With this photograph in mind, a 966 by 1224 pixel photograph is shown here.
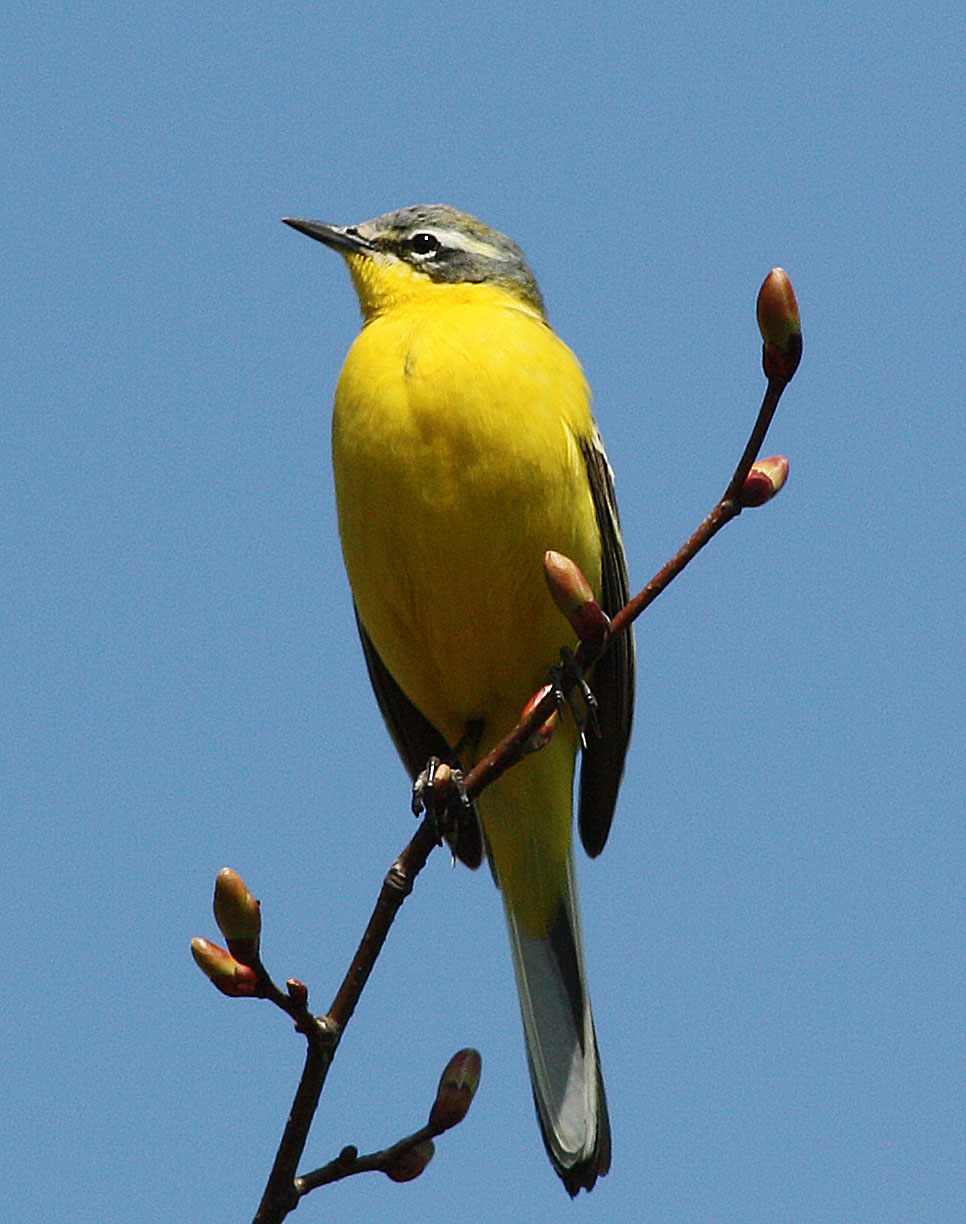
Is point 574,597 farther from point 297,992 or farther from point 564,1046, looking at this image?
point 564,1046

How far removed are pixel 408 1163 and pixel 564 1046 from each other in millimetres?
1945

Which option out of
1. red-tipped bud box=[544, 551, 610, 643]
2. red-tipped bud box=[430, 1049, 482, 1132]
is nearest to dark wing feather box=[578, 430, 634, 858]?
red-tipped bud box=[544, 551, 610, 643]

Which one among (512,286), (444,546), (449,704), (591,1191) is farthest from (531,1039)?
(512,286)

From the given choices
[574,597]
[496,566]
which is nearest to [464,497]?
[496,566]

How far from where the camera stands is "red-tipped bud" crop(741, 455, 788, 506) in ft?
10.3

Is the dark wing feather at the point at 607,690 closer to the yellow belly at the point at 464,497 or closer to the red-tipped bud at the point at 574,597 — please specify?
the yellow belly at the point at 464,497

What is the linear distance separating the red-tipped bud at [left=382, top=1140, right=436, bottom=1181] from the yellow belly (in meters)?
2.12

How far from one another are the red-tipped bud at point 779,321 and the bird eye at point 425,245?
3424mm

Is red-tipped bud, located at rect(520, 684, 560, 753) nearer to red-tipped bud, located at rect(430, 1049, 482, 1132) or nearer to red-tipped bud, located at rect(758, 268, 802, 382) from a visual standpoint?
red-tipped bud, located at rect(430, 1049, 482, 1132)

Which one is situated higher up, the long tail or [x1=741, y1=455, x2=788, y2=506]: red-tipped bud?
[x1=741, y1=455, x2=788, y2=506]: red-tipped bud

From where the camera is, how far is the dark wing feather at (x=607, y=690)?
5.38 m

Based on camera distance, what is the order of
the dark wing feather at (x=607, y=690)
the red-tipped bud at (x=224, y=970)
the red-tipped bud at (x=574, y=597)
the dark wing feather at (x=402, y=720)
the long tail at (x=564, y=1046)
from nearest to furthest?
1. the red-tipped bud at (x=224, y=970)
2. the red-tipped bud at (x=574, y=597)
3. the long tail at (x=564, y=1046)
4. the dark wing feather at (x=607, y=690)
5. the dark wing feather at (x=402, y=720)

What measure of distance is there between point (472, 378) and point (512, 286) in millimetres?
1402

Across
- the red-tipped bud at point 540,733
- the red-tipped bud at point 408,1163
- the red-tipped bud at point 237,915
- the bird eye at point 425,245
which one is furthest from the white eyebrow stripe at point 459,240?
the red-tipped bud at point 408,1163
